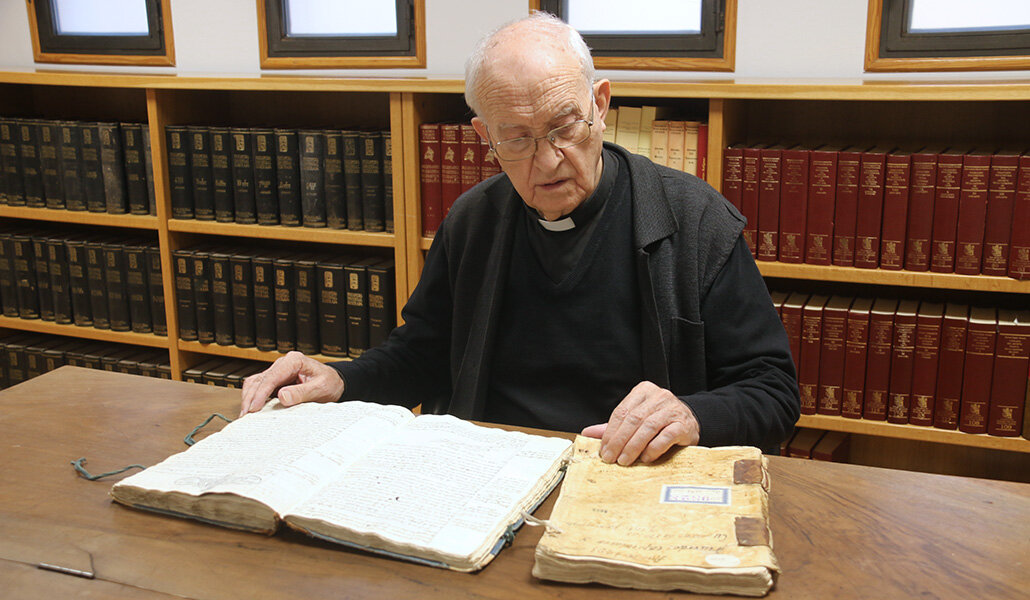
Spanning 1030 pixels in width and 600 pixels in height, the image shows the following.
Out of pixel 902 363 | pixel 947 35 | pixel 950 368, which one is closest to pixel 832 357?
pixel 902 363

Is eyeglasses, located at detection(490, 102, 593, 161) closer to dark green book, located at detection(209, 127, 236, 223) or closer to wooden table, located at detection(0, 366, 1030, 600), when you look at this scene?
wooden table, located at detection(0, 366, 1030, 600)

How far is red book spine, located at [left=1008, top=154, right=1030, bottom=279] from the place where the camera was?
2.15 m

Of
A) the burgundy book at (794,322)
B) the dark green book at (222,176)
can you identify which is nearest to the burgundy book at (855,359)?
the burgundy book at (794,322)

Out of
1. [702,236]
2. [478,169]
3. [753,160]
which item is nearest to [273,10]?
[478,169]

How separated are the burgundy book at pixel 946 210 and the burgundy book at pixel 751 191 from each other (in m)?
0.43

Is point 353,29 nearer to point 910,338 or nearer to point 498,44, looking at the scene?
point 498,44

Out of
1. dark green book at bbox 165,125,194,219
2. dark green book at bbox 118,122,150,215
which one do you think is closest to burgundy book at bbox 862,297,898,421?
dark green book at bbox 165,125,194,219

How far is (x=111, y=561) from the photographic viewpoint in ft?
3.41

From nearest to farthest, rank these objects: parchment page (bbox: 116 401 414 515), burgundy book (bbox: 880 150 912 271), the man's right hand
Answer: parchment page (bbox: 116 401 414 515) → the man's right hand → burgundy book (bbox: 880 150 912 271)

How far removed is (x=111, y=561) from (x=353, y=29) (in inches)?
96.4

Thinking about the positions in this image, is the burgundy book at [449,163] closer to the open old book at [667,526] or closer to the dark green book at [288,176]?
the dark green book at [288,176]

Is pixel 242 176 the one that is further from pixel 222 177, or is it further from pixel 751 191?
pixel 751 191

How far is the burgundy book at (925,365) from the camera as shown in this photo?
91.3 inches

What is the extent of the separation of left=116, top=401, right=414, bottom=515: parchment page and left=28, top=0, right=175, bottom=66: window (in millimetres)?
2392
